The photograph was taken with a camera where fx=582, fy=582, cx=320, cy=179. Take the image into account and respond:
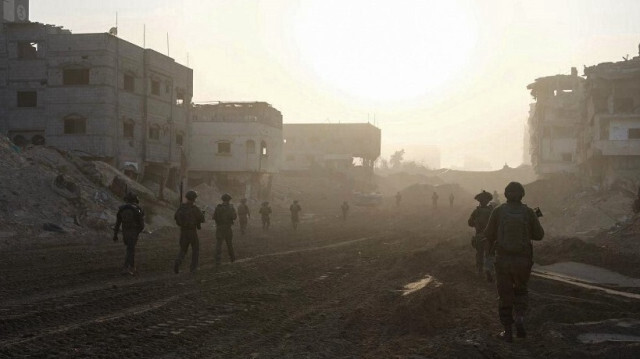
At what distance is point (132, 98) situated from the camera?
1513 inches

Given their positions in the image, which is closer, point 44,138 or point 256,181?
point 44,138

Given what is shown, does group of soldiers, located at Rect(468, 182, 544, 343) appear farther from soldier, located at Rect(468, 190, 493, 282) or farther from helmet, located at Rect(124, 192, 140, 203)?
helmet, located at Rect(124, 192, 140, 203)

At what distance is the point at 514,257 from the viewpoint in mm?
7434

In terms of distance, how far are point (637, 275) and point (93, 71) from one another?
32525 millimetres

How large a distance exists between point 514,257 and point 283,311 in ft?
12.2

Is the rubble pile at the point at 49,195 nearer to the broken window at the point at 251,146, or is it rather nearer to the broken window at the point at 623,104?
the broken window at the point at 251,146

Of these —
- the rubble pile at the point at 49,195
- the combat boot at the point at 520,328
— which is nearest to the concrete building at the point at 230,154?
the rubble pile at the point at 49,195

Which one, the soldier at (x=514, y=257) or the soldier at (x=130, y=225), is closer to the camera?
the soldier at (x=514, y=257)

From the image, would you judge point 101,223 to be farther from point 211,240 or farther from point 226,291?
point 226,291

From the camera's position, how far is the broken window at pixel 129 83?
38.1 meters

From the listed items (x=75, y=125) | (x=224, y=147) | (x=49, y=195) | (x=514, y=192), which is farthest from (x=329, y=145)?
(x=514, y=192)

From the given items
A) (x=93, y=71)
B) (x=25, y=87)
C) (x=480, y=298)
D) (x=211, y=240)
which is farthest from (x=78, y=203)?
(x=480, y=298)

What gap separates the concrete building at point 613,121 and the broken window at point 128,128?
1328 inches

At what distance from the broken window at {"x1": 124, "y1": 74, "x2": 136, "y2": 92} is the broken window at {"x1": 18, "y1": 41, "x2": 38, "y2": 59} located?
572 centimetres
